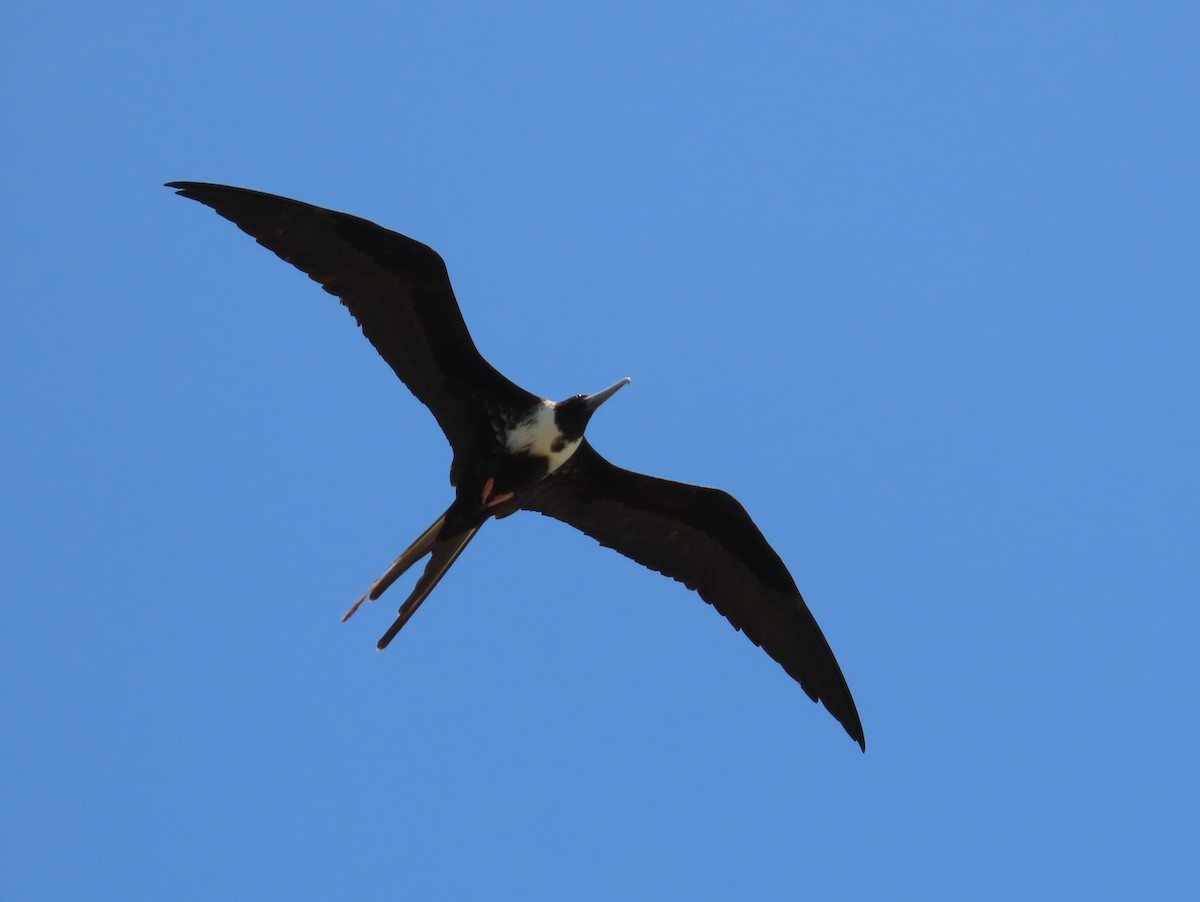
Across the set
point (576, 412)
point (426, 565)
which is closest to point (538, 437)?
point (576, 412)

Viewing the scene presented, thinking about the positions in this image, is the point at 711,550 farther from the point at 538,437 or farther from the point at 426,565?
the point at 426,565

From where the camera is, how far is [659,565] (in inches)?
289

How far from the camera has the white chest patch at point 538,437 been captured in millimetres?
6941

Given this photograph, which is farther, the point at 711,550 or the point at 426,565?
the point at 711,550

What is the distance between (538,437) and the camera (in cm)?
695

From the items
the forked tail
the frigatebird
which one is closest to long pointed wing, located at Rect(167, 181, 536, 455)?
the frigatebird

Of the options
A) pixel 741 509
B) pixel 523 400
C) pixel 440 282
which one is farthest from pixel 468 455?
pixel 741 509

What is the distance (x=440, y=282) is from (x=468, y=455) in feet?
2.83

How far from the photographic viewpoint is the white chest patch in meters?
6.94

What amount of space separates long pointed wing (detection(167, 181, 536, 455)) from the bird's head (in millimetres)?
155

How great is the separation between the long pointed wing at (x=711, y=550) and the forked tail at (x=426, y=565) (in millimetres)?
524

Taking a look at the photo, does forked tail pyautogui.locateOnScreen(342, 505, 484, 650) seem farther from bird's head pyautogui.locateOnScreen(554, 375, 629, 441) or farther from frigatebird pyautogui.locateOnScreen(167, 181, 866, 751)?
bird's head pyautogui.locateOnScreen(554, 375, 629, 441)

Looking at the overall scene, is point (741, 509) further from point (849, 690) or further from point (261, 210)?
point (261, 210)

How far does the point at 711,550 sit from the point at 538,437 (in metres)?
1.10
